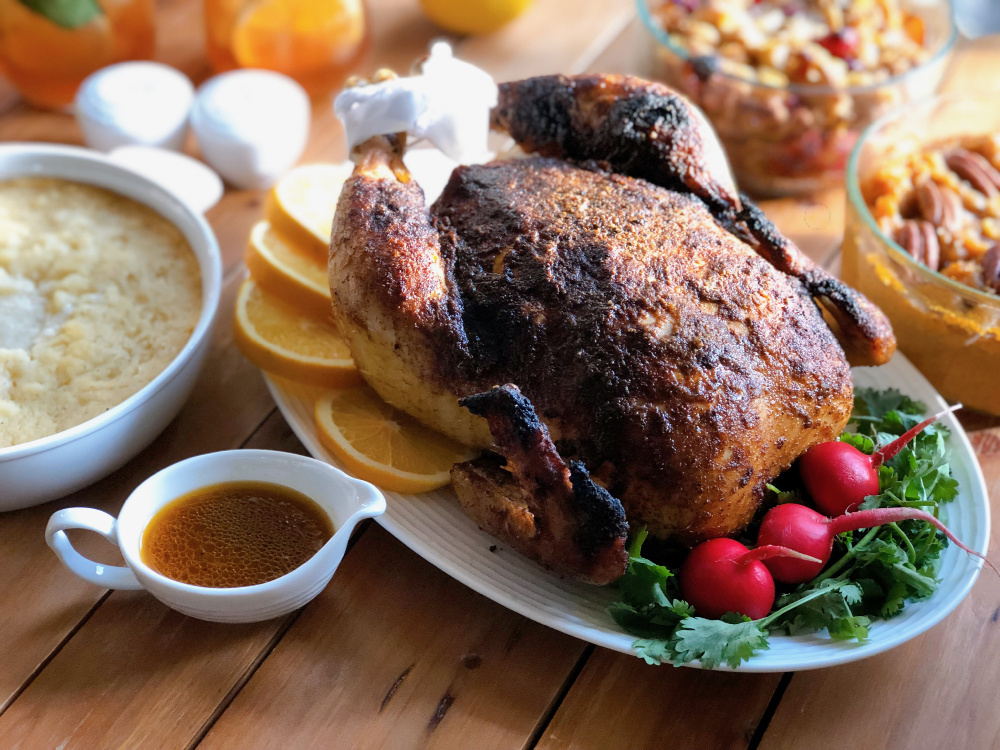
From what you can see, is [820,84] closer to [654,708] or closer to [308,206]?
[308,206]

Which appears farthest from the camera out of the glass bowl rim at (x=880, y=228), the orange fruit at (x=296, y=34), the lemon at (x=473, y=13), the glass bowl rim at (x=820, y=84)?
the lemon at (x=473, y=13)

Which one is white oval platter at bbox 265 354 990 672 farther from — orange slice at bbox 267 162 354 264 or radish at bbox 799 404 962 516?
orange slice at bbox 267 162 354 264

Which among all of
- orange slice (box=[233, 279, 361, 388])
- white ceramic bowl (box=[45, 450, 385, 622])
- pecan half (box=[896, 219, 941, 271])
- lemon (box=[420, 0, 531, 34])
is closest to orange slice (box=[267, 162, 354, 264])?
orange slice (box=[233, 279, 361, 388])

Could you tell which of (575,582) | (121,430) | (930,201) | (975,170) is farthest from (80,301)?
(975,170)

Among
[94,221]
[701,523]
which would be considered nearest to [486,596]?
[701,523]

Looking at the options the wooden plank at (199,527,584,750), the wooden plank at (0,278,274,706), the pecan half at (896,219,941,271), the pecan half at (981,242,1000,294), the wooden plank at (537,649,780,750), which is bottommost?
the wooden plank at (0,278,274,706)

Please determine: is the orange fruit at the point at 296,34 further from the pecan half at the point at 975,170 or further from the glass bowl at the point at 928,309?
the pecan half at the point at 975,170

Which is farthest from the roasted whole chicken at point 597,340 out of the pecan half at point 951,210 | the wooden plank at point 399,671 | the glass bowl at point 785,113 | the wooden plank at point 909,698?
the glass bowl at point 785,113
